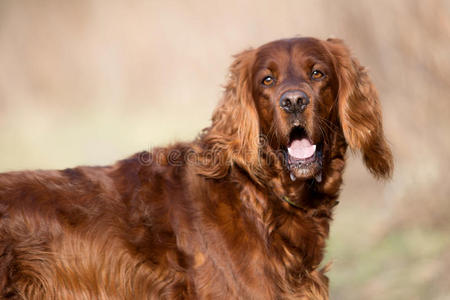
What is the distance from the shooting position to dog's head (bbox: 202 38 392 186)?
333 centimetres

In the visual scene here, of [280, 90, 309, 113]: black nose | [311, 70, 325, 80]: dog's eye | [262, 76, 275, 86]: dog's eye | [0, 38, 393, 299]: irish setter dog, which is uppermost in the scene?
[311, 70, 325, 80]: dog's eye

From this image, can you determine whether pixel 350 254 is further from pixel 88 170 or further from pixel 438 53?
pixel 88 170

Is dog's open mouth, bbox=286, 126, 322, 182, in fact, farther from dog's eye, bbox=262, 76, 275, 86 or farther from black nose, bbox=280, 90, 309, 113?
dog's eye, bbox=262, 76, 275, 86

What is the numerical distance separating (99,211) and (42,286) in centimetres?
50

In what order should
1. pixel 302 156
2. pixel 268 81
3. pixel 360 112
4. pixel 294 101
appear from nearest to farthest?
1. pixel 294 101
2. pixel 302 156
3. pixel 268 81
4. pixel 360 112

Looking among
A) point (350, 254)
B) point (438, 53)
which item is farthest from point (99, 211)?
point (438, 53)

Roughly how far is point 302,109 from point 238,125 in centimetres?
46

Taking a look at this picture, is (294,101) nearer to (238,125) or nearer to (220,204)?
(238,125)

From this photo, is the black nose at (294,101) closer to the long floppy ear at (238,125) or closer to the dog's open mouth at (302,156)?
the dog's open mouth at (302,156)

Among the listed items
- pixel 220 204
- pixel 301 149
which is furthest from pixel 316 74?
pixel 220 204

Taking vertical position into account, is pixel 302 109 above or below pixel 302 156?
above

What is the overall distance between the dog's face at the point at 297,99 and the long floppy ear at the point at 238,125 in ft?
0.21

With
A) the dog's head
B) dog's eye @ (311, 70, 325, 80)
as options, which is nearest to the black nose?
the dog's head

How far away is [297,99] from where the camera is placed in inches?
128
